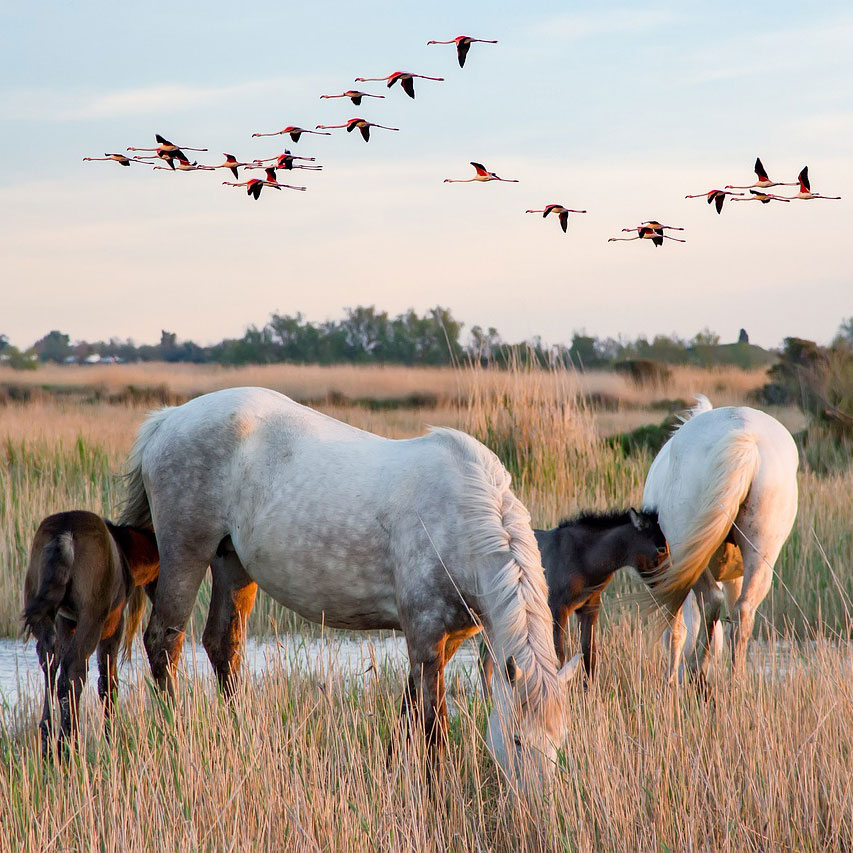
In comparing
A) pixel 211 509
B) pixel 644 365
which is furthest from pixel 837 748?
pixel 644 365

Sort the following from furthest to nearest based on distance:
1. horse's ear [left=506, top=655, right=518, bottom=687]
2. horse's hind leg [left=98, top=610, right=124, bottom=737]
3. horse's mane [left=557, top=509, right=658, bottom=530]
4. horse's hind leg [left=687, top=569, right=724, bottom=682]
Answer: horse's hind leg [left=687, top=569, right=724, bottom=682] → horse's mane [left=557, top=509, right=658, bottom=530] → horse's hind leg [left=98, top=610, right=124, bottom=737] → horse's ear [left=506, top=655, right=518, bottom=687]

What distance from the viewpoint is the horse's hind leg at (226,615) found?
18.0 ft

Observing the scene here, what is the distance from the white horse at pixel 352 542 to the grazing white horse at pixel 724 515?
1.57 metres

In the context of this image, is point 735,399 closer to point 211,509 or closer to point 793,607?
point 793,607

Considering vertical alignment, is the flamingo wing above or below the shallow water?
above

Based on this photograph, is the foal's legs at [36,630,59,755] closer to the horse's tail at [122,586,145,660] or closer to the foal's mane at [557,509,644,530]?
the horse's tail at [122,586,145,660]

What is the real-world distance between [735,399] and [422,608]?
21.0 meters

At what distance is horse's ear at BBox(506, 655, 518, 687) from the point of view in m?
3.87

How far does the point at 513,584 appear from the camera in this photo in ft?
13.5

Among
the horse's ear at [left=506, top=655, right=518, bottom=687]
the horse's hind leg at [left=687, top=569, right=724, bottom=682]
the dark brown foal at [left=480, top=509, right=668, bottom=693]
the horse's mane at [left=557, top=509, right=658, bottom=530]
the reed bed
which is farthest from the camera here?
the horse's hind leg at [left=687, top=569, right=724, bottom=682]

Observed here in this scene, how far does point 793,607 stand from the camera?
7863mm

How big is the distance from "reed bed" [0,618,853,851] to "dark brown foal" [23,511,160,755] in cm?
27

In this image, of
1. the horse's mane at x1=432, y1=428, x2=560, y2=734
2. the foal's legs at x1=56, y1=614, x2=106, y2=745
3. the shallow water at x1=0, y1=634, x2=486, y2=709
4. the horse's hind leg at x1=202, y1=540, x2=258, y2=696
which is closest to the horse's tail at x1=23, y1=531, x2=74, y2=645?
the foal's legs at x1=56, y1=614, x2=106, y2=745

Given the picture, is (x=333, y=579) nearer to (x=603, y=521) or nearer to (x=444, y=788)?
(x=444, y=788)
